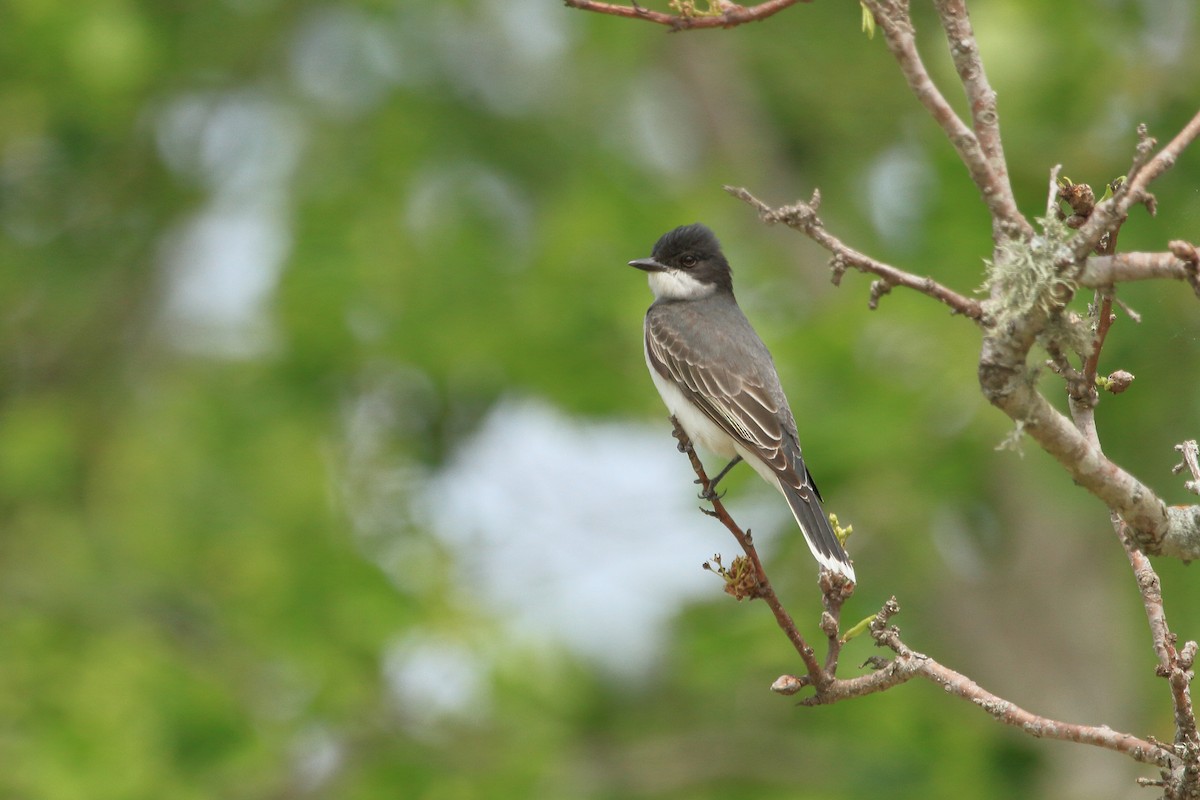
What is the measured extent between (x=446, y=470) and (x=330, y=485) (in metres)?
1.22

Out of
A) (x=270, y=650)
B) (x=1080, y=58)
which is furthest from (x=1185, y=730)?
(x=270, y=650)

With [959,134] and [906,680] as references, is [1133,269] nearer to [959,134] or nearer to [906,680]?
[959,134]

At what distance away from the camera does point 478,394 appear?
11805mm

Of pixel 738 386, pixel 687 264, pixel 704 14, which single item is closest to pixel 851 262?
pixel 704 14

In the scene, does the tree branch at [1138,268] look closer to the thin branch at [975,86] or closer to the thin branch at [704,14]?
the thin branch at [975,86]

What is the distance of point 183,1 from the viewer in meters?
12.2

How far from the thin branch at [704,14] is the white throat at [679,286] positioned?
3.56 meters

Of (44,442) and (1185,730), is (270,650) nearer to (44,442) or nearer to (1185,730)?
(44,442)

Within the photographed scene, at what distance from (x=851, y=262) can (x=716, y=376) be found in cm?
313

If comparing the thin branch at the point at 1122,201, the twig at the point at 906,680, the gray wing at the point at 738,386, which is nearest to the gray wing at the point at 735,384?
the gray wing at the point at 738,386

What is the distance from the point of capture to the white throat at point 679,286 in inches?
256

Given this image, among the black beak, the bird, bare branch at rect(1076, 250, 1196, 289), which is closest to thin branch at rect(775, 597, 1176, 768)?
bare branch at rect(1076, 250, 1196, 289)

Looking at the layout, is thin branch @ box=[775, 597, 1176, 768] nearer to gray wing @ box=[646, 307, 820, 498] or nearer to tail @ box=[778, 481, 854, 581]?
tail @ box=[778, 481, 854, 581]

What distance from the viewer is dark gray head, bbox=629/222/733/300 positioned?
6438mm
